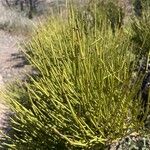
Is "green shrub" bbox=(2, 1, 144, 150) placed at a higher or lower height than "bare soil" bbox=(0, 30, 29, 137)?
higher

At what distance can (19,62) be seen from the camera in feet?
31.9

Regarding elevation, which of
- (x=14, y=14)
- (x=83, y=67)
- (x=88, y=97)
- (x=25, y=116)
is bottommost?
(x=14, y=14)

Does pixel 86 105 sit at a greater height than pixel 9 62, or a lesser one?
greater

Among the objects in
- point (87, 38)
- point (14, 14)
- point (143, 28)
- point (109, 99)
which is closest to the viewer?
point (109, 99)

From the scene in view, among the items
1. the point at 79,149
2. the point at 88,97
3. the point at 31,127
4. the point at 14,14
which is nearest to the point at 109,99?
the point at 88,97

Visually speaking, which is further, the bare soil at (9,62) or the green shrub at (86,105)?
the bare soil at (9,62)

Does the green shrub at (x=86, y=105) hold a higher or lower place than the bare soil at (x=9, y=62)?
higher

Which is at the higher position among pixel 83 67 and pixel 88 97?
pixel 83 67

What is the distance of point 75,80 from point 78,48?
0.26 meters

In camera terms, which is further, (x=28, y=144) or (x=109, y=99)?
(x=28, y=144)

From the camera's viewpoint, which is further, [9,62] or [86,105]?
[9,62]

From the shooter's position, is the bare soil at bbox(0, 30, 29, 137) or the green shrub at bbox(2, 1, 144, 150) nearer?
the green shrub at bbox(2, 1, 144, 150)

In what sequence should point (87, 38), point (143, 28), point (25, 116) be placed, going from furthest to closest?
point (143, 28) < point (87, 38) < point (25, 116)

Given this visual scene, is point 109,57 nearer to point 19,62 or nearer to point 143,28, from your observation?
point 143,28
